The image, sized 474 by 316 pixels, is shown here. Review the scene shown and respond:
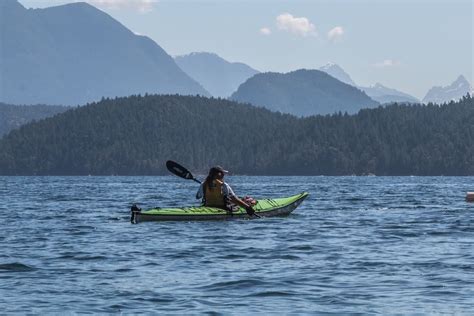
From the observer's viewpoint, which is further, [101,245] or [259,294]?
[101,245]

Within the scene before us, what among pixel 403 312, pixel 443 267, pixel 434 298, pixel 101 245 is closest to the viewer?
pixel 403 312

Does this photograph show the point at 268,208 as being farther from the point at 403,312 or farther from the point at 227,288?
the point at 403,312

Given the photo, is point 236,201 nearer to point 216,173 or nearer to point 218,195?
point 218,195

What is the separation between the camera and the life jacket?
1587 inches

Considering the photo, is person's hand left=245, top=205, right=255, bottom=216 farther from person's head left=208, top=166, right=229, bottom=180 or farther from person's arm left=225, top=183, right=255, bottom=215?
person's head left=208, top=166, right=229, bottom=180

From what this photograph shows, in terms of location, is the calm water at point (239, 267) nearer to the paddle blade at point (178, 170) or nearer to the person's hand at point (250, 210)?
the person's hand at point (250, 210)

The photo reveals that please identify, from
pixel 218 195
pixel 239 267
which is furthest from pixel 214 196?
pixel 239 267

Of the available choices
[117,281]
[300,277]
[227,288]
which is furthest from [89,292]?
[300,277]

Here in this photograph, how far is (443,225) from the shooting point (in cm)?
4178

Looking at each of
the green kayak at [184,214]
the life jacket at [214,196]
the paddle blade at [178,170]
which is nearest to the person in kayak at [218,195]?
the life jacket at [214,196]

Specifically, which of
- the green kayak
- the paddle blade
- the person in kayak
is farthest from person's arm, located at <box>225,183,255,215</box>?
the paddle blade

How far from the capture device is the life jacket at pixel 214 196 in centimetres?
4031

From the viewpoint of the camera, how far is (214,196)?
Answer: 135ft

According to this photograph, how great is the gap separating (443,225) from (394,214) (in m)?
10.0
